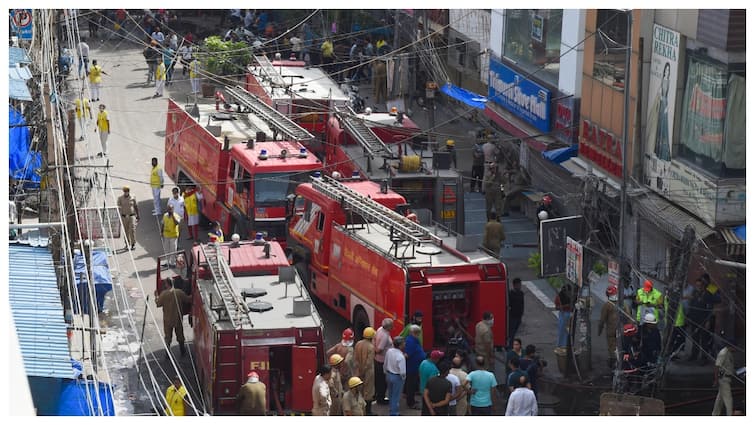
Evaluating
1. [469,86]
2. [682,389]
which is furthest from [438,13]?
[682,389]

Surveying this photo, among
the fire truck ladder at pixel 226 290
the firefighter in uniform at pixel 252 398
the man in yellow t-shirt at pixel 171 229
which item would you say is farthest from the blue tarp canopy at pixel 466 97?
the firefighter in uniform at pixel 252 398

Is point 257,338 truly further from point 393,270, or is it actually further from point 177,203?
point 177,203

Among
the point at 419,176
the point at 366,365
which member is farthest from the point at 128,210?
the point at 366,365

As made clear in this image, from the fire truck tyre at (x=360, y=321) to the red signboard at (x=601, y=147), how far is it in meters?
7.55

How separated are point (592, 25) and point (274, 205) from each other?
8.07 m

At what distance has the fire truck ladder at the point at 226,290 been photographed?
21000 millimetres

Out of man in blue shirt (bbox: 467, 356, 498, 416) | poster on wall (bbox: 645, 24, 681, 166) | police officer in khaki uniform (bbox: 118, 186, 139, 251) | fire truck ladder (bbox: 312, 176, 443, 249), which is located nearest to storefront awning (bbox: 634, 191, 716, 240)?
poster on wall (bbox: 645, 24, 681, 166)

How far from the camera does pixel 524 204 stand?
3388 centimetres

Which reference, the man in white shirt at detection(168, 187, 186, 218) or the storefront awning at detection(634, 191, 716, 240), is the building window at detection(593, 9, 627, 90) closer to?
the storefront awning at detection(634, 191, 716, 240)

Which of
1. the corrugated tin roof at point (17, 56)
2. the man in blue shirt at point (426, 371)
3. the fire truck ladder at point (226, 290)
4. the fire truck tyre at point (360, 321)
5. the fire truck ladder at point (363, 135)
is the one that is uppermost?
the corrugated tin roof at point (17, 56)

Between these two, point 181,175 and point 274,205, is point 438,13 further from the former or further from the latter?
point 274,205

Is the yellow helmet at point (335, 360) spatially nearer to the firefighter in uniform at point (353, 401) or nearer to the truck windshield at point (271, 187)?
the firefighter in uniform at point (353, 401)

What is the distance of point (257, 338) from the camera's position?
2080cm

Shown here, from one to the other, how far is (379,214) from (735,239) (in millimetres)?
6105
